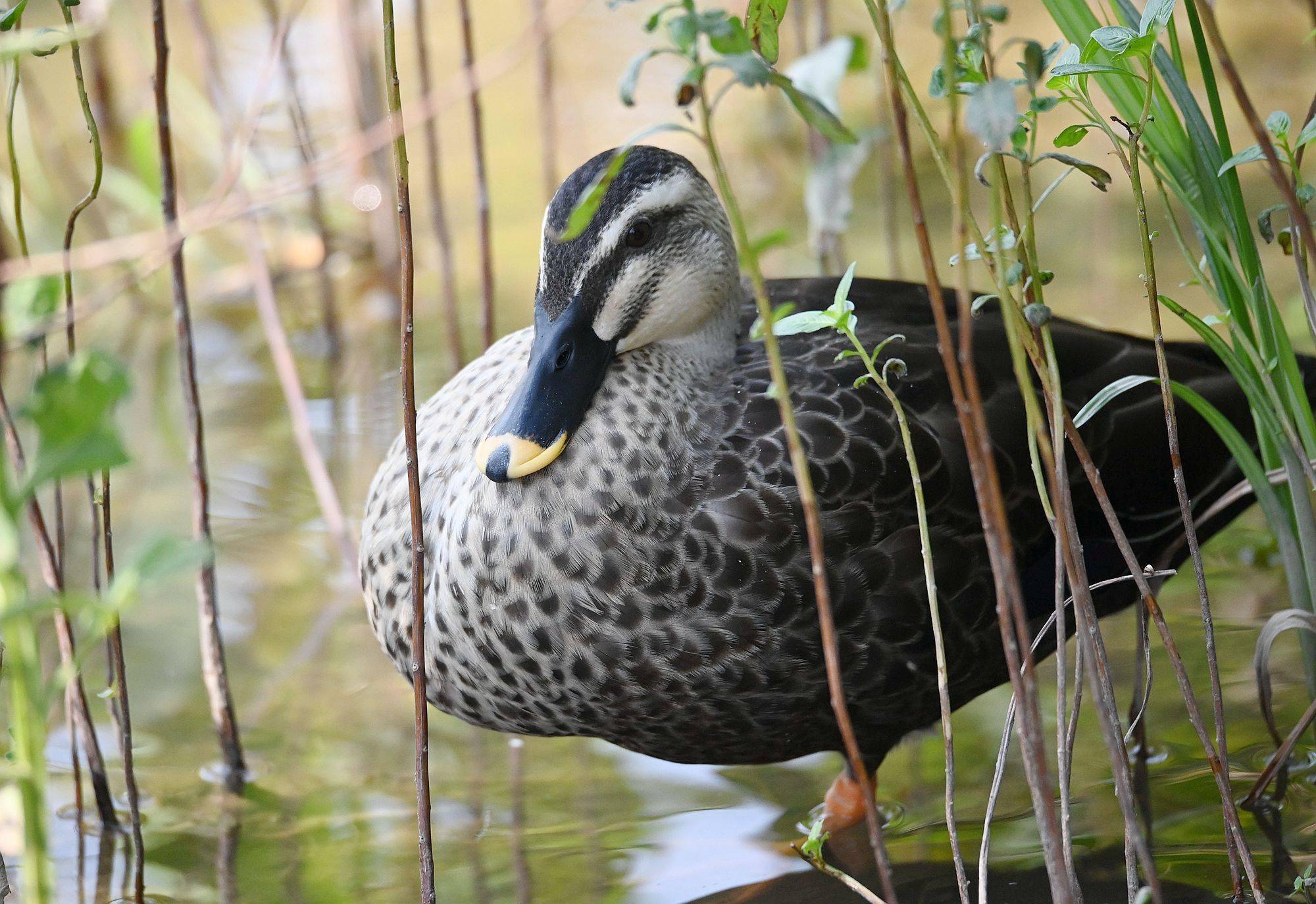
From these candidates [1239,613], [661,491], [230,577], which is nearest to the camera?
[661,491]

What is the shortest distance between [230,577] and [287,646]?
0.99 feet

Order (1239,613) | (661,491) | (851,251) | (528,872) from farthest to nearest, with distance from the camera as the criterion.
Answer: (851,251)
(1239,613)
(528,872)
(661,491)

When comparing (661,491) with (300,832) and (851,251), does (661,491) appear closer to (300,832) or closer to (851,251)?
(300,832)

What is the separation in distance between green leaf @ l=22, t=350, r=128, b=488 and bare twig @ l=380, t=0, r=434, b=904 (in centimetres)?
49

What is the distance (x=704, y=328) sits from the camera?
7.39ft

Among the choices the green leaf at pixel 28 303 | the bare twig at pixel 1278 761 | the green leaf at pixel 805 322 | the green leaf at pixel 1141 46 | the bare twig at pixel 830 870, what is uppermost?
the green leaf at pixel 1141 46

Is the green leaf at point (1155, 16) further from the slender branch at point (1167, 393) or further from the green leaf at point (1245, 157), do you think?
the green leaf at point (1245, 157)

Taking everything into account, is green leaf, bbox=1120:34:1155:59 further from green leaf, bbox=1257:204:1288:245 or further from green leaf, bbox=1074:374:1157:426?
green leaf, bbox=1074:374:1157:426

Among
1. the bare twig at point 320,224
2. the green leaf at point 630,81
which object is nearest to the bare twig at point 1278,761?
the green leaf at point 630,81

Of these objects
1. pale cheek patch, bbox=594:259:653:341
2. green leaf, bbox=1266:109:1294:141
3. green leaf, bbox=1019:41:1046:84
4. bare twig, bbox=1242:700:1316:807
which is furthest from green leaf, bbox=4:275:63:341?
bare twig, bbox=1242:700:1316:807

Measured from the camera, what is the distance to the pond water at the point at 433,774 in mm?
2324

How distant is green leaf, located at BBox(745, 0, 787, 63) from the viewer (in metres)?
1.58

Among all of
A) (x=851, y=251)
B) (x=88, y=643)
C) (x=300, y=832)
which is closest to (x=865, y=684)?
(x=300, y=832)

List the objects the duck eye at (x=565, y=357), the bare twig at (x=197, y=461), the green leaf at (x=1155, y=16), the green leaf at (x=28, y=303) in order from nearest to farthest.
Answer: the green leaf at (x=28, y=303) → the green leaf at (x=1155, y=16) → the duck eye at (x=565, y=357) → the bare twig at (x=197, y=461)
